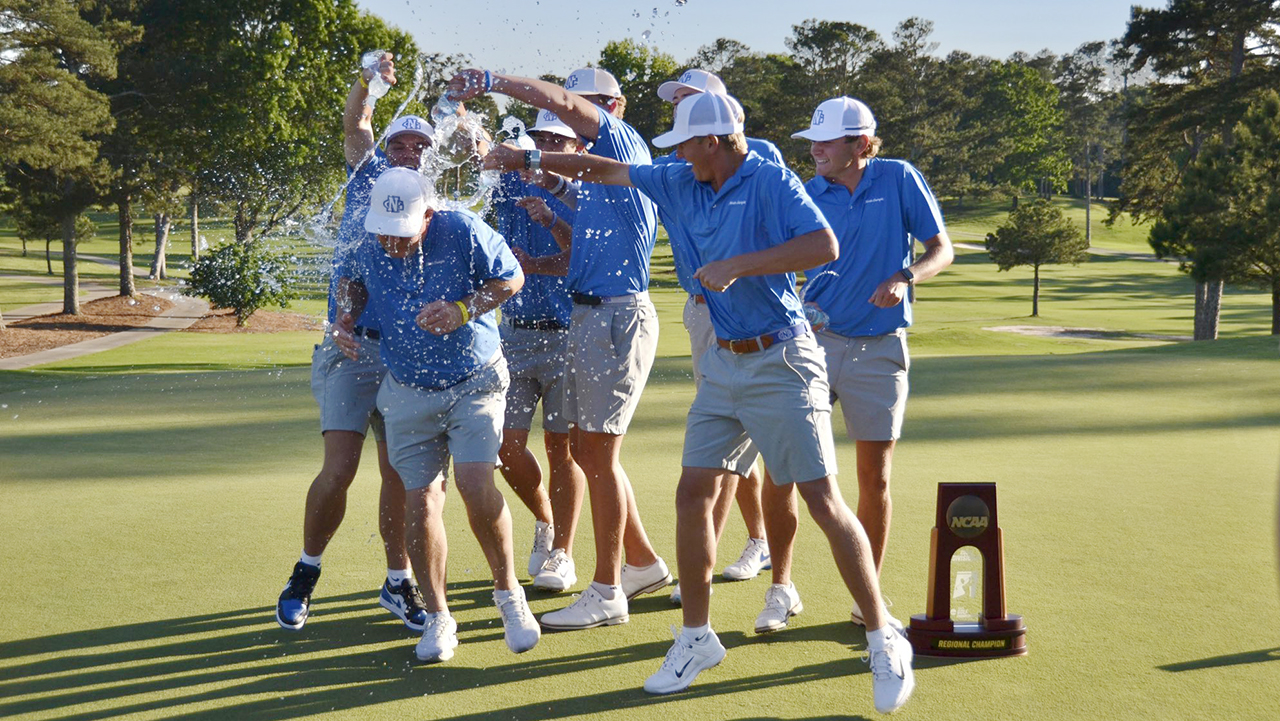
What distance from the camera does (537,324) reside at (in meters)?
5.81

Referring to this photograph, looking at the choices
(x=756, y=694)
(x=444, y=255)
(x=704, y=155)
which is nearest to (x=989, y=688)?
(x=756, y=694)

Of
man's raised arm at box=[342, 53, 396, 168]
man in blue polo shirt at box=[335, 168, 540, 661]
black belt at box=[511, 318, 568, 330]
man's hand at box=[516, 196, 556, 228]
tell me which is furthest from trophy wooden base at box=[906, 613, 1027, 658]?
man's raised arm at box=[342, 53, 396, 168]

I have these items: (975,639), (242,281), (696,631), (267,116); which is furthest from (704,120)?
(267,116)

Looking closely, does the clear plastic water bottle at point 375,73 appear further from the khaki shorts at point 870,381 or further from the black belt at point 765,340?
the khaki shorts at point 870,381

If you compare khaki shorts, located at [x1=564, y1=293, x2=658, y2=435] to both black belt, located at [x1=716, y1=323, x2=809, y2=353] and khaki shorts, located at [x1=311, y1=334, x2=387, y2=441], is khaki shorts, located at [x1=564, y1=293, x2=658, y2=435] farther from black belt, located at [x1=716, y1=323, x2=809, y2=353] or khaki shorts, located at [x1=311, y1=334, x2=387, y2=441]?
black belt, located at [x1=716, y1=323, x2=809, y2=353]

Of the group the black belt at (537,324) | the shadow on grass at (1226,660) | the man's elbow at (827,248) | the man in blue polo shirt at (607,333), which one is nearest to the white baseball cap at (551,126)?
the man in blue polo shirt at (607,333)

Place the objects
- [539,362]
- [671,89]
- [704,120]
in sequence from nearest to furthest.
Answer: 1. [704,120]
2. [671,89]
3. [539,362]

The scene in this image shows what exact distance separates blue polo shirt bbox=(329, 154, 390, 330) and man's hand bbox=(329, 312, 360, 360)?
0.06 metres

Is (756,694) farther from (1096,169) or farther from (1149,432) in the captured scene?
(1096,169)

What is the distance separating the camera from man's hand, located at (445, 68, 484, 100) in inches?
188

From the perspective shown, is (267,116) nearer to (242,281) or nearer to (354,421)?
(242,281)

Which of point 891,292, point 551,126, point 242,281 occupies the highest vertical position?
point 551,126

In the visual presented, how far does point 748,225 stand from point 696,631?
4.75 feet

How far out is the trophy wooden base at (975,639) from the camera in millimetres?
4609
